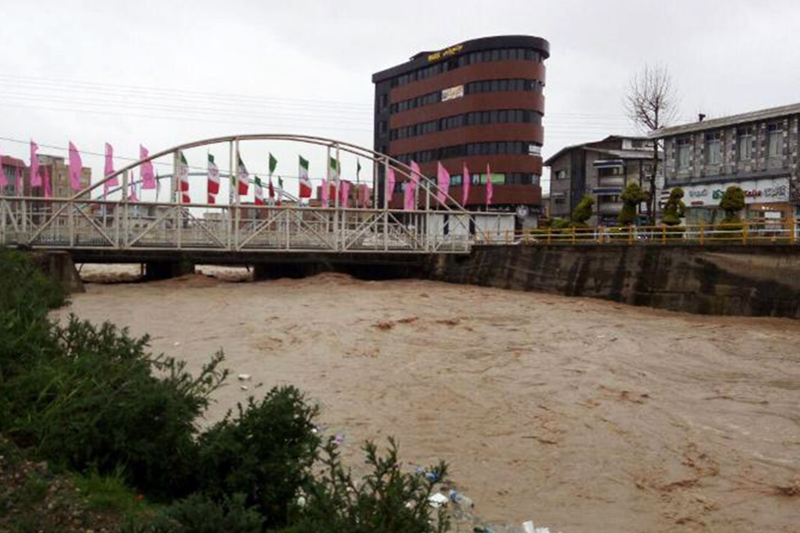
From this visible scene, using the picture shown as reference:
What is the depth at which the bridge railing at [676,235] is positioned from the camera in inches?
1067

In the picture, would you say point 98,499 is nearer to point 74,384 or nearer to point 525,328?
point 74,384

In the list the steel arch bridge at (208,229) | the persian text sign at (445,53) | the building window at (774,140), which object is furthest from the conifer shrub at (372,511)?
the persian text sign at (445,53)

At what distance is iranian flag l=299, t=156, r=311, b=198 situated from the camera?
4972cm

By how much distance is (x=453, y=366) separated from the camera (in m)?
17.0

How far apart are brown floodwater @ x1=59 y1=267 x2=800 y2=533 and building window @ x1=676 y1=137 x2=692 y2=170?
832 inches

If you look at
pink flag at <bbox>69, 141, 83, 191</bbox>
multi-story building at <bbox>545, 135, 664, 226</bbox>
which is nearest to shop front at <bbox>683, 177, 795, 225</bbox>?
multi-story building at <bbox>545, 135, 664, 226</bbox>

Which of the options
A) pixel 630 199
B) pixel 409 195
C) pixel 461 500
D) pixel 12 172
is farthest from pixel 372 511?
pixel 12 172

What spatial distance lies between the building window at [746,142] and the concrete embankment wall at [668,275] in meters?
15.8

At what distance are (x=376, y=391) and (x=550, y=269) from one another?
77.6 feet

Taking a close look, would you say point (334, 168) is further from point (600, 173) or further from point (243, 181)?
point (600, 173)

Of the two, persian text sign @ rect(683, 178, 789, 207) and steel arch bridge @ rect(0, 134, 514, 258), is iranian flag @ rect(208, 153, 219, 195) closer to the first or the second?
steel arch bridge @ rect(0, 134, 514, 258)

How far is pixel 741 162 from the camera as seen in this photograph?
41.9 meters

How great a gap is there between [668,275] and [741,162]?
1762 centimetres

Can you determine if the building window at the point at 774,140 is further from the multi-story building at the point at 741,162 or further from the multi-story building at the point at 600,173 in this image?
the multi-story building at the point at 600,173
